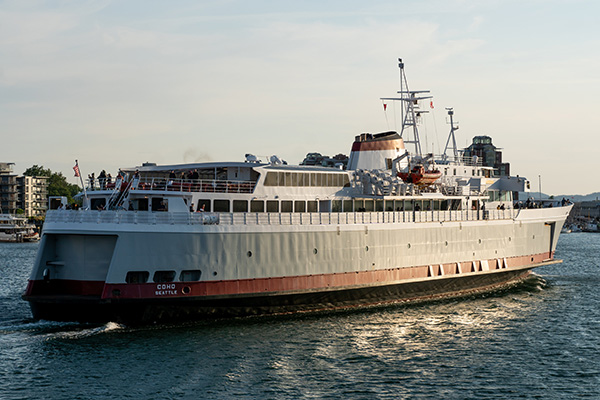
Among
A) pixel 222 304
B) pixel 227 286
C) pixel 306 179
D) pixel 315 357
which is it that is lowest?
pixel 315 357

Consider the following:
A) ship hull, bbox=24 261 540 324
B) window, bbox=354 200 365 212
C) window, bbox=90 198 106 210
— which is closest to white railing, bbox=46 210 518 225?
window, bbox=354 200 365 212

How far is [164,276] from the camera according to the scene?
94.3ft

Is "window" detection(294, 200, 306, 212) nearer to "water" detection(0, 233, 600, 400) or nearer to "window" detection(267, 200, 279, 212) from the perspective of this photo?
"window" detection(267, 200, 279, 212)

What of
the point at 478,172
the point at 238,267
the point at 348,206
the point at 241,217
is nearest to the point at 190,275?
the point at 238,267

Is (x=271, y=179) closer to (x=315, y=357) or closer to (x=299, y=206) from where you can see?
(x=299, y=206)

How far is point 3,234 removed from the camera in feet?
381

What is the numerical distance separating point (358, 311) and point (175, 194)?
1075 centimetres

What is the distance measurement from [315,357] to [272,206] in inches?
422

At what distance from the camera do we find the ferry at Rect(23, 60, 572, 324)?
28.4 meters

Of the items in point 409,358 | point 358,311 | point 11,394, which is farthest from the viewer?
point 358,311

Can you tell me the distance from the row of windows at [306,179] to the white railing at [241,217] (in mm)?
2367

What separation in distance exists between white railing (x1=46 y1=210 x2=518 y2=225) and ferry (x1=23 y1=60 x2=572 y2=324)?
2.2 inches

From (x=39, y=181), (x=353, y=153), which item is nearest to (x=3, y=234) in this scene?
(x=39, y=181)

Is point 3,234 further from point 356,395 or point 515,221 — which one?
point 356,395
